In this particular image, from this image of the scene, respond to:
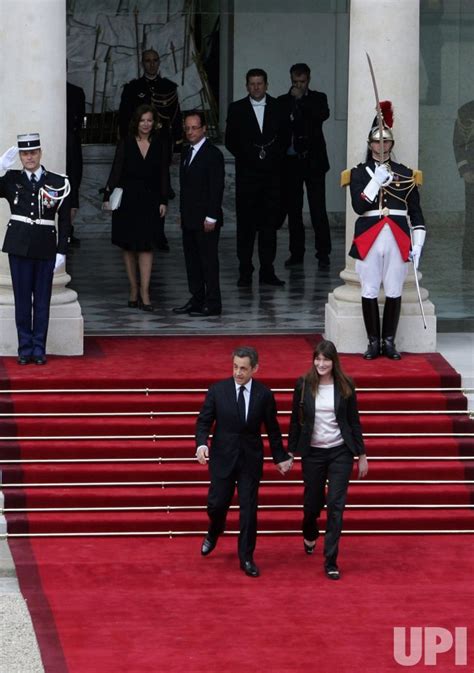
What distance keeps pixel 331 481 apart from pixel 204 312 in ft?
17.3

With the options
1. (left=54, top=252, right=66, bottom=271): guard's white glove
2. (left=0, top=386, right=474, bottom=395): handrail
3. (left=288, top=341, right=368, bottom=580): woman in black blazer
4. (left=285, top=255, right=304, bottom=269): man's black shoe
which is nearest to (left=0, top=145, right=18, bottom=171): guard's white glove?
(left=54, top=252, right=66, bottom=271): guard's white glove

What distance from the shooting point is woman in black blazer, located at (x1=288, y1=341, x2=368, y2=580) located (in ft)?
38.5

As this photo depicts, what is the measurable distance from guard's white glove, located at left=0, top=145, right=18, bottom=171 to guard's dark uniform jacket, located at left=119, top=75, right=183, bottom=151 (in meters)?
6.34

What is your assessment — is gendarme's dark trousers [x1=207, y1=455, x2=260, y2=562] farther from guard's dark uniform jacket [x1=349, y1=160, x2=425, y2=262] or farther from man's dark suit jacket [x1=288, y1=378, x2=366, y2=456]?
guard's dark uniform jacket [x1=349, y1=160, x2=425, y2=262]

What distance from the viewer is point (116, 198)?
1688 centimetres

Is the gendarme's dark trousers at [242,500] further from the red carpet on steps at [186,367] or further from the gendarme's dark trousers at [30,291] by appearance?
the gendarme's dark trousers at [30,291]

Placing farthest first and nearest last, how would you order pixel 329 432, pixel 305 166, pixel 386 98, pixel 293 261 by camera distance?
pixel 293 261
pixel 305 166
pixel 386 98
pixel 329 432

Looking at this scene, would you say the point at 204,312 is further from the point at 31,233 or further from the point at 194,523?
the point at 194,523

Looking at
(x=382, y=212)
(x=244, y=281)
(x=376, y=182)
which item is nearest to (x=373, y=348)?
(x=382, y=212)

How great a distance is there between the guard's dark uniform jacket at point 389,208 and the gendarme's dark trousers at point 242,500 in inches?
128

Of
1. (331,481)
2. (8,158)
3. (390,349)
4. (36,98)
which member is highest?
(36,98)

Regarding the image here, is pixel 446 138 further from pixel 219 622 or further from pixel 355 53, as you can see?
pixel 219 622

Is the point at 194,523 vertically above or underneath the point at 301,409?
underneath

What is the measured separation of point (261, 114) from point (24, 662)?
8889 mm
